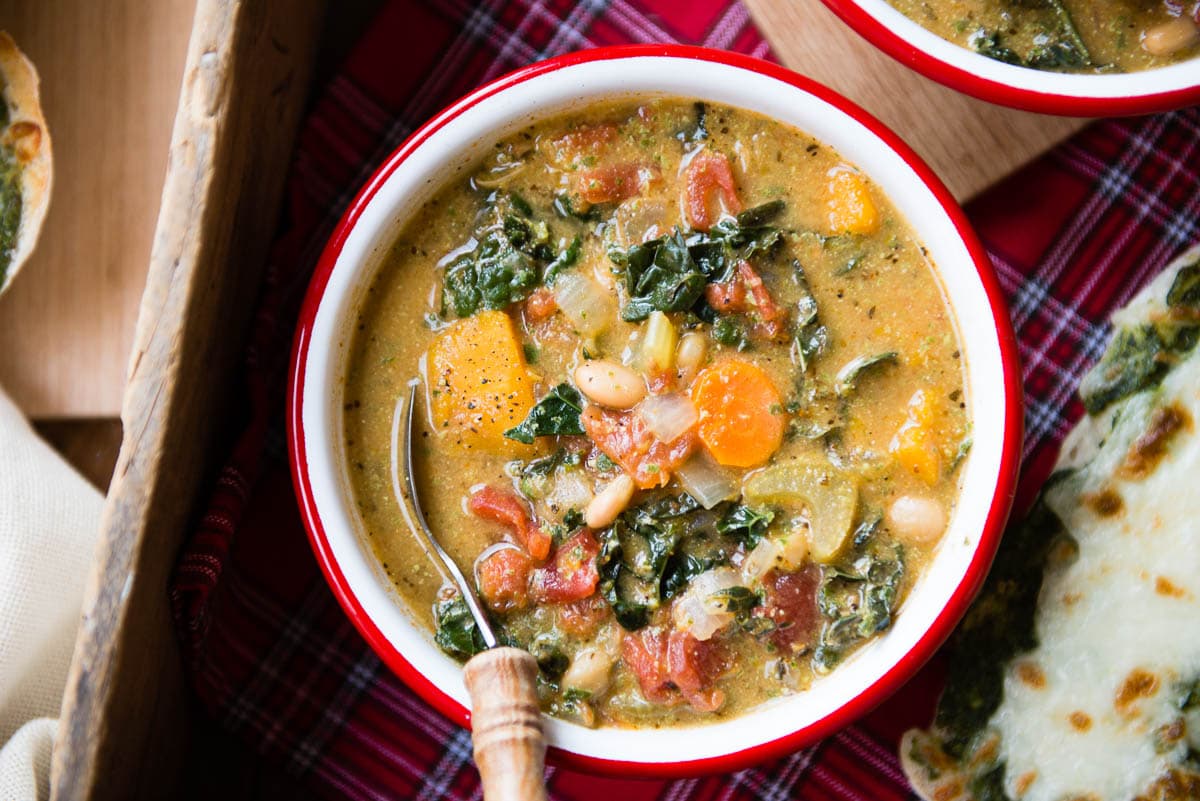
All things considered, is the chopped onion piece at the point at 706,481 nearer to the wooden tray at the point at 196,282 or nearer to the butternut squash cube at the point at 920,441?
the butternut squash cube at the point at 920,441

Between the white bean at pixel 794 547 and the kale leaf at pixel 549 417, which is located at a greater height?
the white bean at pixel 794 547

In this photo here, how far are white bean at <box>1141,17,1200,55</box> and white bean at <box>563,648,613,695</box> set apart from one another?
2.16 meters

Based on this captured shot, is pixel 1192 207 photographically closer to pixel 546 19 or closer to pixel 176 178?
pixel 546 19

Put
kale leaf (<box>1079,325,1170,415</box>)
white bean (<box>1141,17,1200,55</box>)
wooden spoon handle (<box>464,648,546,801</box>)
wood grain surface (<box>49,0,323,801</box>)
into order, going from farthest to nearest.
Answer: kale leaf (<box>1079,325,1170,415</box>), white bean (<box>1141,17,1200,55</box>), wood grain surface (<box>49,0,323,801</box>), wooden spoon handle (<box>464,648,546,801</box>)

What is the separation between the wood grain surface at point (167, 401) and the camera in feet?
9.52

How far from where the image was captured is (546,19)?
3.71m

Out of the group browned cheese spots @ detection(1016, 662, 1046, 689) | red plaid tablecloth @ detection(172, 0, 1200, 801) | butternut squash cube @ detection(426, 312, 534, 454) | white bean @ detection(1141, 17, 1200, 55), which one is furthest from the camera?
red plaid tablecloth @ detection(172, 0, 1200, 801)

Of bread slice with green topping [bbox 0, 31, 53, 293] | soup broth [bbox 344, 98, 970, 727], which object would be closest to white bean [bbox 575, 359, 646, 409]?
soup broth [bbox 344, 98, 970, 727]

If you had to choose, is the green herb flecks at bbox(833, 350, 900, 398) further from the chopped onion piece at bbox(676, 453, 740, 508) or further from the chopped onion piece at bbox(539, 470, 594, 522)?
the chopped onion piece at bbox(539, 470, 594, 522)

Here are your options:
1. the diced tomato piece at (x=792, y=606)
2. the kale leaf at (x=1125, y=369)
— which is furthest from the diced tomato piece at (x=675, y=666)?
the kale leaf at (x=1125, y=369)

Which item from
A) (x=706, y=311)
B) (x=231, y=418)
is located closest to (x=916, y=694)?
(x=706, y=311)

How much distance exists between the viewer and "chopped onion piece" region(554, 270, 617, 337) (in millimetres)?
3197

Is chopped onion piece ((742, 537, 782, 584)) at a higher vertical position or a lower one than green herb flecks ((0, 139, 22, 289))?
higher

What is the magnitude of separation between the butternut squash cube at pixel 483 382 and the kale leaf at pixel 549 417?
18 mm
